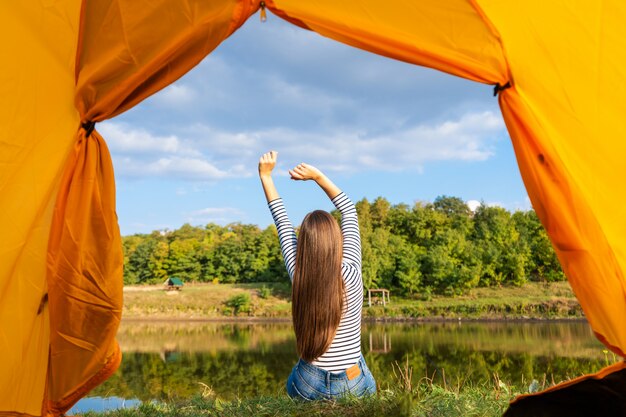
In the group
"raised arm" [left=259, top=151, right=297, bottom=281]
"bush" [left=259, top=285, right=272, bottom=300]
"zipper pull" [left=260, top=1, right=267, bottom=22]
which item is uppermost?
"zipper pull" [left=260, top=1, right=267, bottom=22]

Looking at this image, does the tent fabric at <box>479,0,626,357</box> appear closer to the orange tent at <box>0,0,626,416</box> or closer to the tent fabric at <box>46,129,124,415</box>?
the orange tent at <box>0,0,626,416</box>

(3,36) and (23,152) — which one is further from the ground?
(3,36)

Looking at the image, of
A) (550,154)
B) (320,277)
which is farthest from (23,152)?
(550,154)

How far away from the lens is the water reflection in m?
14.7

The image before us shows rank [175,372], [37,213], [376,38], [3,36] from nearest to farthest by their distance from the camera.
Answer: [376,38] < [37,213] < [3,36] < [175,372]

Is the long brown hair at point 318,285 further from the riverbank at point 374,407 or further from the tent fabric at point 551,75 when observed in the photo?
the tent fabric at point 551,75

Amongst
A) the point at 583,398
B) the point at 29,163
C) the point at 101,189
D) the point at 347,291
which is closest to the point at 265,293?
the point at 29,163

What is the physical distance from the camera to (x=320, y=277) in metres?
2.38

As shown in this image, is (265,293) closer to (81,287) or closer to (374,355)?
(374,355)

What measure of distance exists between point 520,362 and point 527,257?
753 inches

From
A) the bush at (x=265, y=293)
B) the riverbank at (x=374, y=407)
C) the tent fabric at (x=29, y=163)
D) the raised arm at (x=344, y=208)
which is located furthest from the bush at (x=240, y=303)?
the raised arm at (x=344, y=208)

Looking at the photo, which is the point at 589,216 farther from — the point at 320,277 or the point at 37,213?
the point at 37,213

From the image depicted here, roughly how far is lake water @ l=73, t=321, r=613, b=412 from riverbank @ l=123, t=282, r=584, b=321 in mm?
1659

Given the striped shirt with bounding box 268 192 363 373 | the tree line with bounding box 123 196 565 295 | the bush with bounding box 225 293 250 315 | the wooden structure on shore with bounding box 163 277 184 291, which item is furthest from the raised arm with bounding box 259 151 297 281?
the wooden structure on shore with bounding box 163 277 184 291
